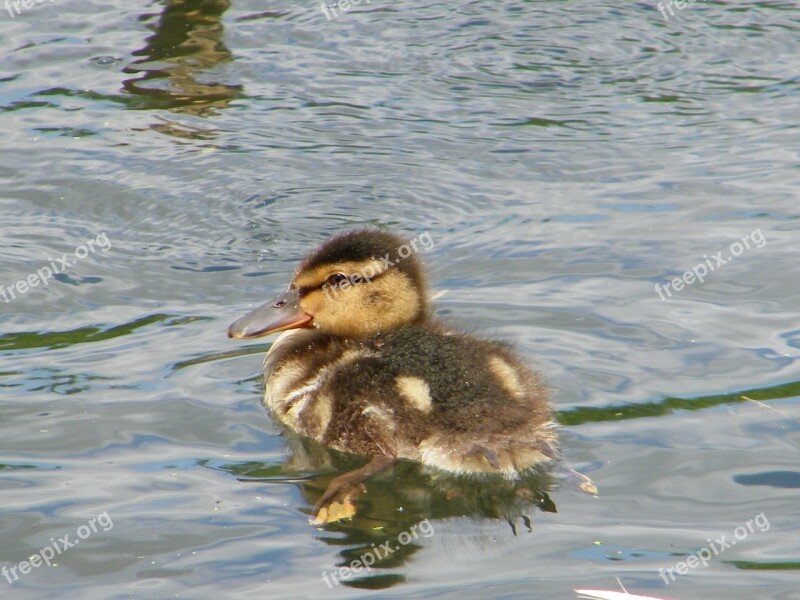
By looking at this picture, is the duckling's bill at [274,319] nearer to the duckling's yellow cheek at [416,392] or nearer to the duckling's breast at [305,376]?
the duckling's breast at [305,376]

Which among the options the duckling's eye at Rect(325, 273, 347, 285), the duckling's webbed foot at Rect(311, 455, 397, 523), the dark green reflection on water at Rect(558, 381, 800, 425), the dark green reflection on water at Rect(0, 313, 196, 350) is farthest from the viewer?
the dark green reflection on water at Rect(0, 313, 196, 350)

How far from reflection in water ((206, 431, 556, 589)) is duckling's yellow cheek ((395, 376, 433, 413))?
0.25m

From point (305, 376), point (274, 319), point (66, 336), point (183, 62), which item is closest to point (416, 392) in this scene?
point (305, 376)

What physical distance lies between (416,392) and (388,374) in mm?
143

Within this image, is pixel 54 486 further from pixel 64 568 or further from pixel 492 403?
pixel 492 403

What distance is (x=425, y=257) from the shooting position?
629 centimetres

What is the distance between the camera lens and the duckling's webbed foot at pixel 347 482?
4.25m

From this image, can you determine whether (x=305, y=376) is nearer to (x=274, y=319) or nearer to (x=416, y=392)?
(x=274, y=319)

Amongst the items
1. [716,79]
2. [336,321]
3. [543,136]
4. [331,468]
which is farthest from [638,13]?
[331,468]

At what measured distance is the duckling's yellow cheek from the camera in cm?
441

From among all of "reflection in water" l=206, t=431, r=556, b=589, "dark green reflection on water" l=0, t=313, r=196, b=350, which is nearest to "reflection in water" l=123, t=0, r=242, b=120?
"dark green reflection on water" l=0, t=313, r=196, b=350

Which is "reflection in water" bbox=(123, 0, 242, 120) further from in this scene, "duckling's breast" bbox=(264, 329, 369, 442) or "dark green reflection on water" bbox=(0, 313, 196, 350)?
"duckling's breast" bbox=(264, 329, 369, 442)

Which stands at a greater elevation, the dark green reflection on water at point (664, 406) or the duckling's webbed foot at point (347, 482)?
the duckling's webbed foot at point (347, 482)

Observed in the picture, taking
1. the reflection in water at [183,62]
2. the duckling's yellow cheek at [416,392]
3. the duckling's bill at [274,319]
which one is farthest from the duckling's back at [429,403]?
the reflection in water at [183,62]
